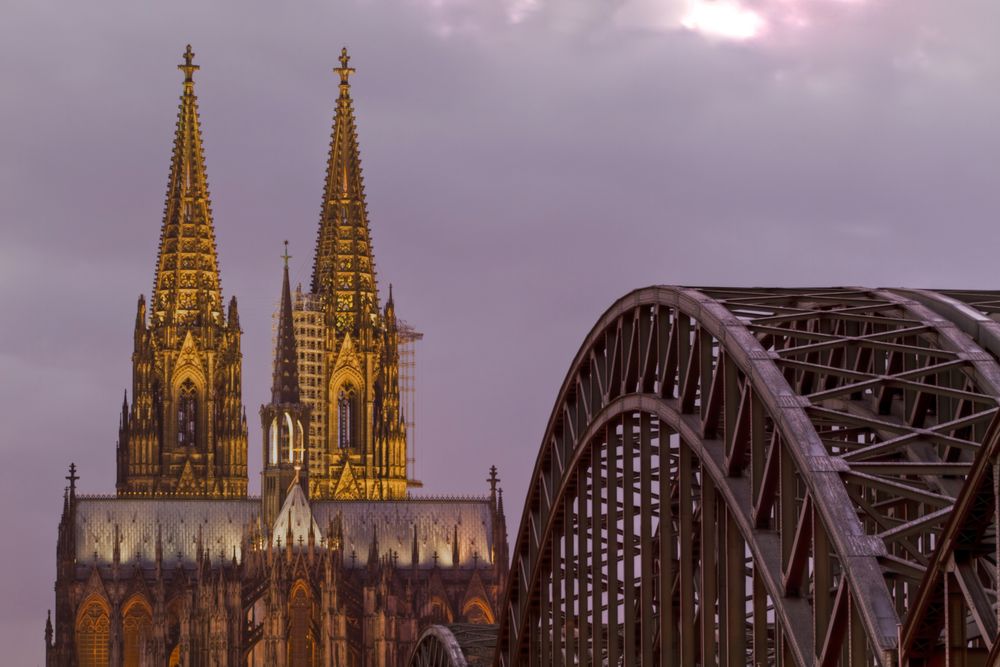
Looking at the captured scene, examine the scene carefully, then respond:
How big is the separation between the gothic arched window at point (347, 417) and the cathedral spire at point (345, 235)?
221 inches

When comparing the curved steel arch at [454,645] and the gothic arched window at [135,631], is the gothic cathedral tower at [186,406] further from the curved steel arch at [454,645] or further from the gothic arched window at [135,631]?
the curved steel arch at [454,645]

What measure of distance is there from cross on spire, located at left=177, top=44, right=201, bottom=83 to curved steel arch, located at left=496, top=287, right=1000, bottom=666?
136 metres

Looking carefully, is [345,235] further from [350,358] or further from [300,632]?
[300,632]

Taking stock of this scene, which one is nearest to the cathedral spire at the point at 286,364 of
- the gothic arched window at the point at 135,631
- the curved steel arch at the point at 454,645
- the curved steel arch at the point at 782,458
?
the gothic arched window at the point at 135,631

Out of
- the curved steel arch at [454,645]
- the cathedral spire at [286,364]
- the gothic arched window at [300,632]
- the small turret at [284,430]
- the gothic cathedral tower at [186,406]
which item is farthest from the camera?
the gothic cathedral tower at [186,406]

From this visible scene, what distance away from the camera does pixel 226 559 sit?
156 m

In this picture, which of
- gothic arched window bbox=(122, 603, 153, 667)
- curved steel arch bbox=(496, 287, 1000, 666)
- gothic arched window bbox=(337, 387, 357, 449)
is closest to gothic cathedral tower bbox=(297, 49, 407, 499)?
gothic arched window bbox=(337, 387, 357, 449)

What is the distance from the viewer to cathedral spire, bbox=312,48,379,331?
172375 millimetres

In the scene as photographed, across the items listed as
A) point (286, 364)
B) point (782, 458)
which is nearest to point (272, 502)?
point (286, 364)

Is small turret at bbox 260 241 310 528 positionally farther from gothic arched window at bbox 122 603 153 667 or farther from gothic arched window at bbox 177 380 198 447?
gothic arched window at bbox 122 603 153 667

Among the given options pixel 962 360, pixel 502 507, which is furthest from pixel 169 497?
pixel 962 360

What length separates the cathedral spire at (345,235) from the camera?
172 m

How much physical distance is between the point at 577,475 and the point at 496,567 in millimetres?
112282

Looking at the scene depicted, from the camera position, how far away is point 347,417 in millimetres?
171000
